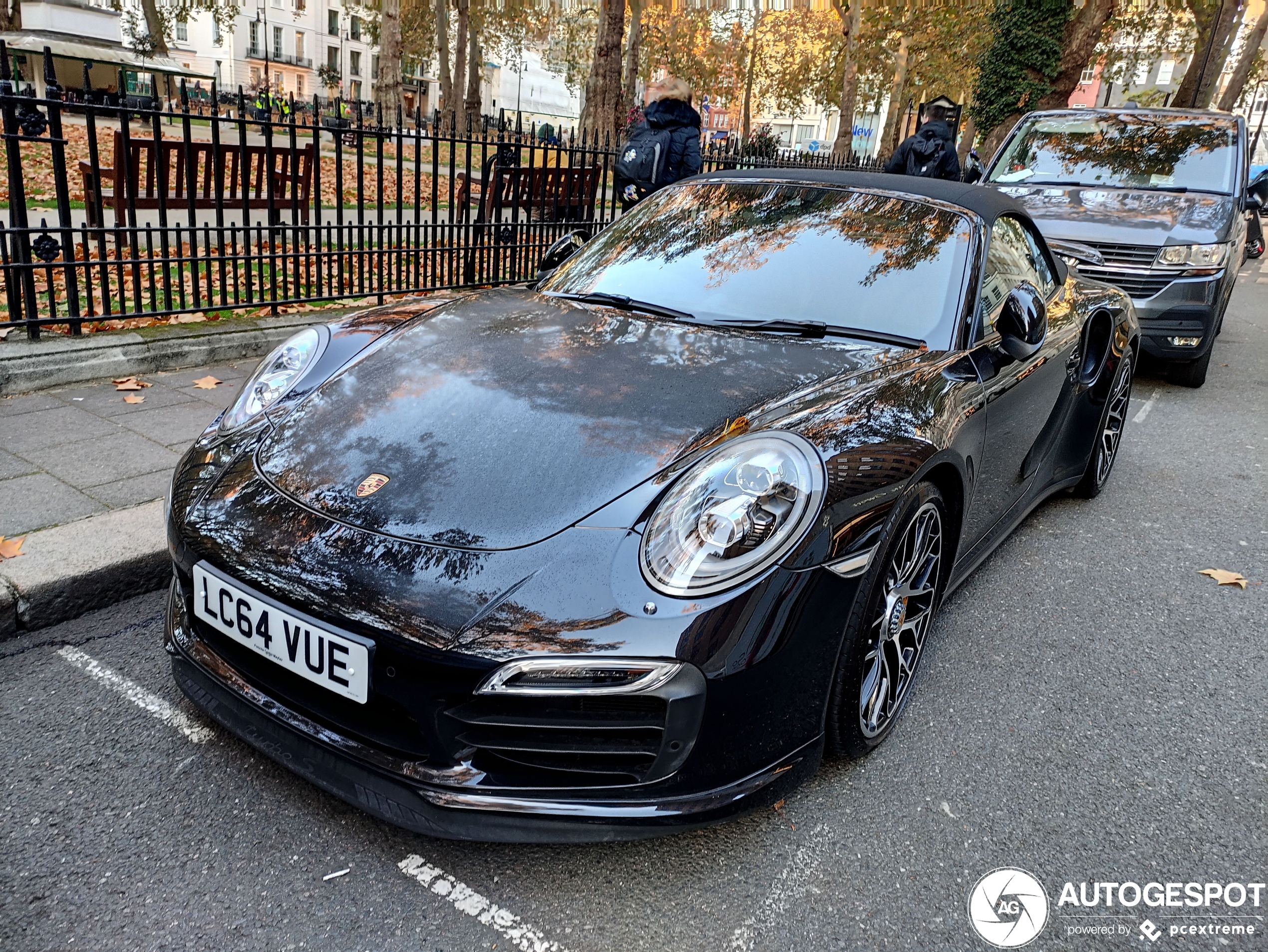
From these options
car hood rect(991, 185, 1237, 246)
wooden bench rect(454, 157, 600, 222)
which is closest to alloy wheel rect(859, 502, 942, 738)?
car hood rect(991, 185, 1237, 246)

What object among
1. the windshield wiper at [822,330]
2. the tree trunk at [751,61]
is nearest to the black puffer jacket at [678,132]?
the windshield wiper at [822,330]

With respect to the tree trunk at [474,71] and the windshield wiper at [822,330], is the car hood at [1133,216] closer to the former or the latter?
the windshield wiper at [822,330]

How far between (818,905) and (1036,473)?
226 cm

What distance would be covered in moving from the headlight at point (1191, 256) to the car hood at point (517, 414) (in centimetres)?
504

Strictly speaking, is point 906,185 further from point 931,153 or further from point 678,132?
point 931,153

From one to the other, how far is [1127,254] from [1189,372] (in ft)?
4.12

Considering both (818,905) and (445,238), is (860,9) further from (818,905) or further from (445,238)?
(818,905)

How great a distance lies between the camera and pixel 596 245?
3.57m

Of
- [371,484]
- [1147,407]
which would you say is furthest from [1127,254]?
[371,484]

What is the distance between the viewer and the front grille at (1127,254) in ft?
21.9

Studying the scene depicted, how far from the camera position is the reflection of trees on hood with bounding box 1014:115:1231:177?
7.39 metres

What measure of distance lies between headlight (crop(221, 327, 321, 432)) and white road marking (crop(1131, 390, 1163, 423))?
5.53 metres

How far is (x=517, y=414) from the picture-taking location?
2.37 m

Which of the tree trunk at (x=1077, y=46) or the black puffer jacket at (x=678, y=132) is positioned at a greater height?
the tree trunk at (x=1077, y=46)
